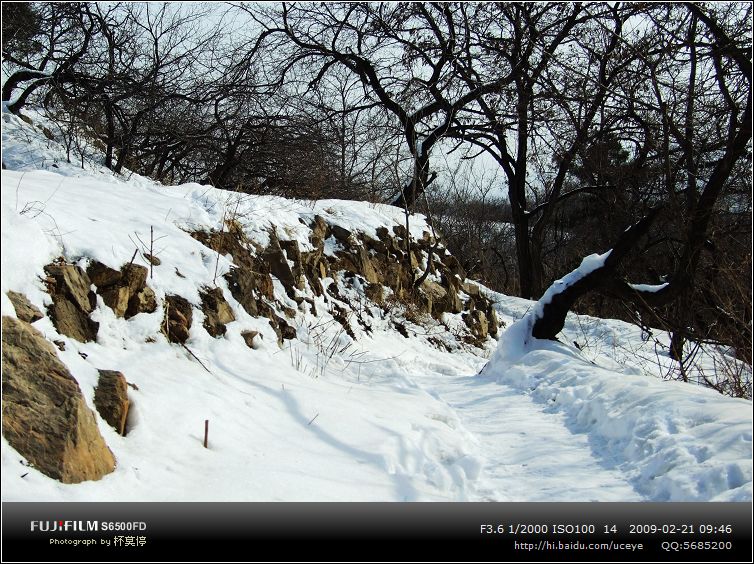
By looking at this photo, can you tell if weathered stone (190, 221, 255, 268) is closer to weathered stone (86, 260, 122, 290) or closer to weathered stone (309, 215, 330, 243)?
weathered stone (86, 260, 122, 290)

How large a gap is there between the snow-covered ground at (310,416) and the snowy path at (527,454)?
0.05 feet

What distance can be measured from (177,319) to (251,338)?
2.64 ft

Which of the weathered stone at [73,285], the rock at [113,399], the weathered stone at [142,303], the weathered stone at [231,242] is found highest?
the weathered stone at [231,242]

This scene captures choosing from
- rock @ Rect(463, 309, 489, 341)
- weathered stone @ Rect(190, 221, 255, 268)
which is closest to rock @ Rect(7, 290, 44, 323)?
weathered stone @ Rect(190, 221, 255, 268)

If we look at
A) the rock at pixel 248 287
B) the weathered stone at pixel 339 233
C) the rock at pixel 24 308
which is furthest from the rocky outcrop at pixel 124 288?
the weathered stone at pixel 339 233

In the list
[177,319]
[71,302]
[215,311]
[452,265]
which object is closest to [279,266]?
[215,311]

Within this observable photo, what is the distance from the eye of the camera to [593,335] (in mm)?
12297

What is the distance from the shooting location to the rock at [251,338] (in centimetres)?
495

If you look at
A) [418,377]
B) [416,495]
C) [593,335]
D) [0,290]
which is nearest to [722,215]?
[418,377]

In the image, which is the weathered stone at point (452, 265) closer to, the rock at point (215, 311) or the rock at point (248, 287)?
the rock at point (248, 287)

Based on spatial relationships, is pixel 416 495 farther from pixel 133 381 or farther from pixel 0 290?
pixel 0 290

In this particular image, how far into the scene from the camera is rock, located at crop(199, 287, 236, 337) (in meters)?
4.67

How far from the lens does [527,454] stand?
3.85 metres

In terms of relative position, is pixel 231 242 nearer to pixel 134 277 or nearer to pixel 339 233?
pixel 134 277
